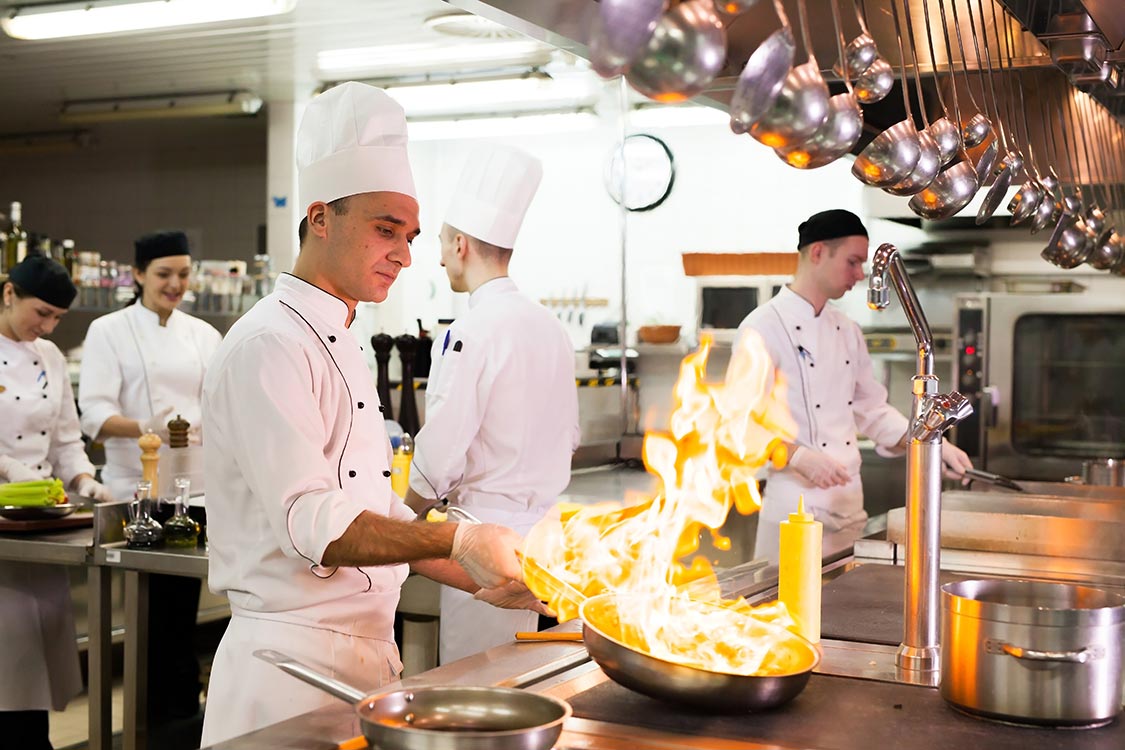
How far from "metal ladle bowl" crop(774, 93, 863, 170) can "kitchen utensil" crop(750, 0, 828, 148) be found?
0.19 ft

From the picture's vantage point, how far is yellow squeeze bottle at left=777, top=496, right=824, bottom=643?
1.74m

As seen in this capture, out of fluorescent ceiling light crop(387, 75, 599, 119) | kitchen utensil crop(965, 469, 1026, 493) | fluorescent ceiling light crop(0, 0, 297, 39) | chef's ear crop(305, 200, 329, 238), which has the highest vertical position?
fluorescent ceiling light crop(0, 0, 297, 39)

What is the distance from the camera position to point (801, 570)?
5.74 feet

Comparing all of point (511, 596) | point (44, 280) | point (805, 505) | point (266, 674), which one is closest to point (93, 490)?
point (44, 280)

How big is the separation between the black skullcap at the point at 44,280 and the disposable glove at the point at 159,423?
575 millimetres

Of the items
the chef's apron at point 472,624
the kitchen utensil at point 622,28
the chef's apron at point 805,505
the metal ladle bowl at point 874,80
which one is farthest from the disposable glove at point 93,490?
the kitchen utensil at point 622,28

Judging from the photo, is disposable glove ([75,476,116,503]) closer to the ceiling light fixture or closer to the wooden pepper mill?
the wooden pepper mill

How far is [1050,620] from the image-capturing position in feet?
4.56

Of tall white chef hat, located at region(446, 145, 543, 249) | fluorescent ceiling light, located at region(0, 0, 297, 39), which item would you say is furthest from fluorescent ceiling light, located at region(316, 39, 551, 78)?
tall white chef hat, located at region(446, 145, 543, 249)

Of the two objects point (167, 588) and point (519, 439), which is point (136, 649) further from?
point (519, 439)

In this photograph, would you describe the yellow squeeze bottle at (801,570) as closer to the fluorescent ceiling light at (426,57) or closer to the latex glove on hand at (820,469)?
the latex glove on hand at (820,469)

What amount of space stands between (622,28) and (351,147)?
1.12 m

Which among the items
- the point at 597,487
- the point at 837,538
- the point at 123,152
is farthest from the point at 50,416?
the point at 123,152

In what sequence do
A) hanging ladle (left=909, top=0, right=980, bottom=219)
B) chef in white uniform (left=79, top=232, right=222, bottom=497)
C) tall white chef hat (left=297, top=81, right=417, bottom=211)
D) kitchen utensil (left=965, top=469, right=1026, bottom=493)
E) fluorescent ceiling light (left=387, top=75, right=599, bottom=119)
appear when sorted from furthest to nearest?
fluorescent ceiling light (left=387, top=75, right=599, bottom=119) < chef in white uniform (left=79, top=232, right=222, bottom=497) < kitchen utensil (left=965, top=469, right=1026, bottom=493) < hanging ladle (left=909, top=0, right=980, bottom=219) < tall white chef hat (left=297, top=81, right=417, bottom=211)
